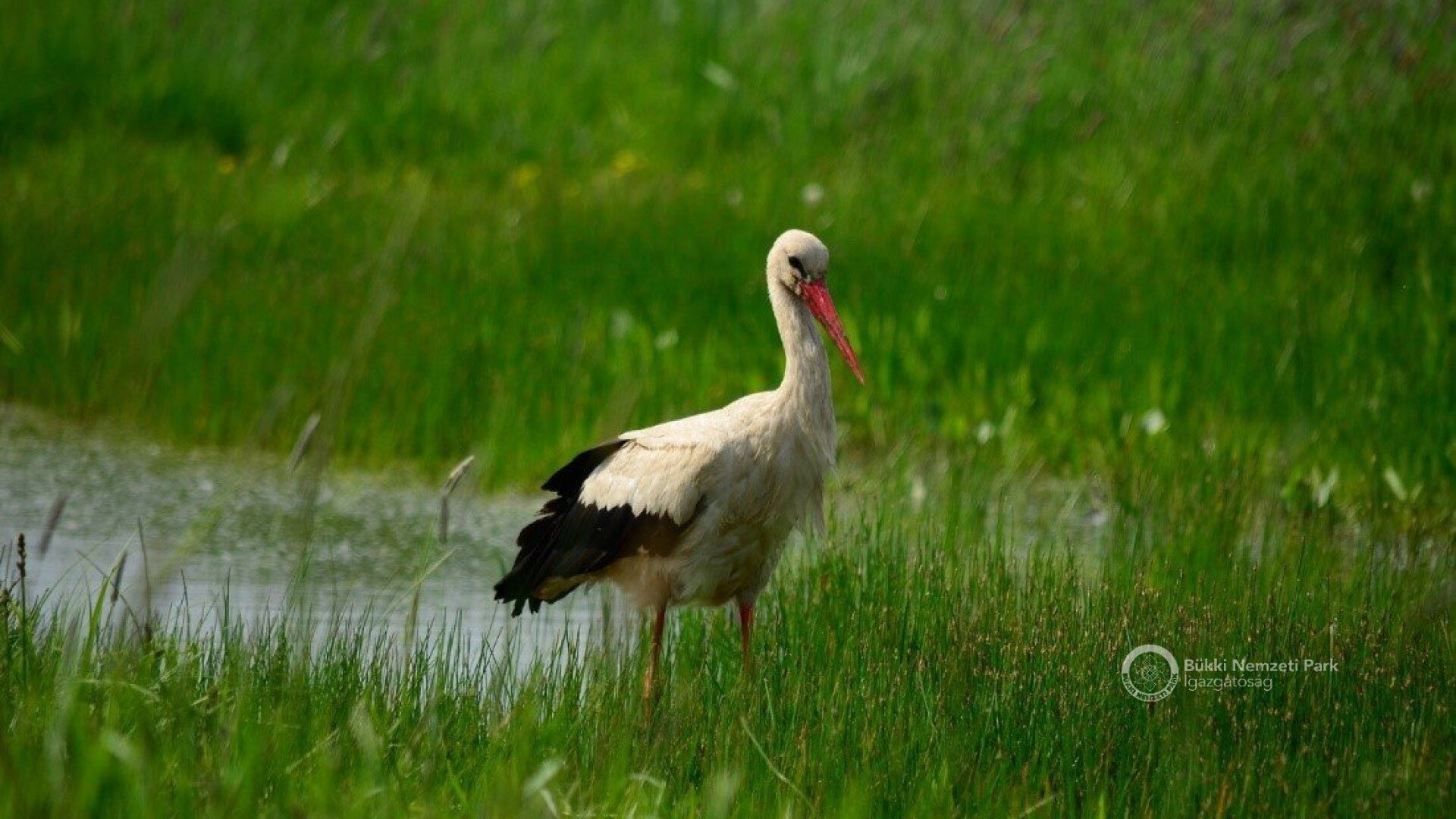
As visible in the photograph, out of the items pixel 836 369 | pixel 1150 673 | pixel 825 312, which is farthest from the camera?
pixel 836 369

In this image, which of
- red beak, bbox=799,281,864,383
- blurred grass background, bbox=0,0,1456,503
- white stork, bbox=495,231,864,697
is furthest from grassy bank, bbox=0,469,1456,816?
blurred grass background, bbox=0,0,1456,503

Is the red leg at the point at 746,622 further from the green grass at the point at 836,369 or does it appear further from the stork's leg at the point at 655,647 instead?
the stork's leg at the point at 655,647

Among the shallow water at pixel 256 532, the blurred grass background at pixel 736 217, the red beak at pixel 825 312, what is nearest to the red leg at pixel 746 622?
the shallow water at pixel 256 532

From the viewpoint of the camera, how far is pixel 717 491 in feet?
16.5

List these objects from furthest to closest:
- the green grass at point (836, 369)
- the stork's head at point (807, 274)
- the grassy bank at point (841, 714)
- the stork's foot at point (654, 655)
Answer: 1. the stork's head at point (807, 274)
2. the stork's foot at point (654, 655)
3. the green grass at point (836, 369)
4. the grassy bank at point (841, 714)

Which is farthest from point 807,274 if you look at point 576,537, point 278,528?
point 278,528

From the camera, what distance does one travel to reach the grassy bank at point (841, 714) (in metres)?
3.54

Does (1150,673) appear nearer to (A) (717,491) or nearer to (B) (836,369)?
(A) (717,491)

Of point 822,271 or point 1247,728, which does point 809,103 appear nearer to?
point 822,271

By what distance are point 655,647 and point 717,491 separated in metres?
0.48

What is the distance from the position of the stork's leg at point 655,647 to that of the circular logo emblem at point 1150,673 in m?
1.24

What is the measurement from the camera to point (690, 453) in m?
5.08

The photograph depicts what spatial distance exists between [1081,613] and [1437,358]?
3496 mm

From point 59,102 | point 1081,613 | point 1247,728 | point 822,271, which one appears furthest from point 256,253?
→ point 1247,728
